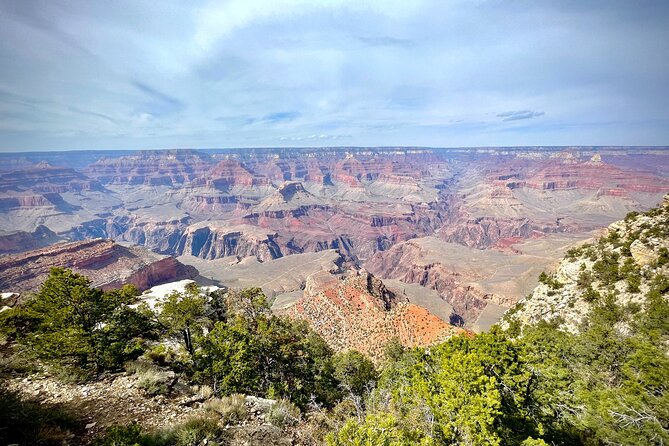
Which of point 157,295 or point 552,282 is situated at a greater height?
point 552,282

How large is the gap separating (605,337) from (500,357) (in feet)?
41.3

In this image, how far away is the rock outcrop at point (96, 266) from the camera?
84.9 metres

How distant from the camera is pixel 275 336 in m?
24.6

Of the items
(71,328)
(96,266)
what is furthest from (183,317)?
(96,266)

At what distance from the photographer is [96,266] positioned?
99.3 meters

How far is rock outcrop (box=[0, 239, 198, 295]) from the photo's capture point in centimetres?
8494

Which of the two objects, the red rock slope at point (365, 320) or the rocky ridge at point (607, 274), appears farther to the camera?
the red rock slope at point (365, 320)

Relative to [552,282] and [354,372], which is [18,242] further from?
[552,282]

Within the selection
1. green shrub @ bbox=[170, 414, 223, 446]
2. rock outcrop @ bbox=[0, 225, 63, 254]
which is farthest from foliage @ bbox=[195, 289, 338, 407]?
rock outcrop @ bbox=[0, 225, 63, 254]

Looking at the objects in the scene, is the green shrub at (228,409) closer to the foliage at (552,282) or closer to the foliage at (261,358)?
the foliage at (261,358)

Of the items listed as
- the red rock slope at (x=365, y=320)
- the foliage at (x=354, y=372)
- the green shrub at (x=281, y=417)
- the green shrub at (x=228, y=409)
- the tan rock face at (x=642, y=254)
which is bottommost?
the red rock slope at (x=365, y=320)

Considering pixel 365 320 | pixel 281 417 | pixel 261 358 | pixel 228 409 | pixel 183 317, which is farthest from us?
pixel 365 320

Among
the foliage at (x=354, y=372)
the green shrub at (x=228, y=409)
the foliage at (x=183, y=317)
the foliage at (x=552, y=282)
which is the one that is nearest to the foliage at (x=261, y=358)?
the foliage at (x=354, y=372)

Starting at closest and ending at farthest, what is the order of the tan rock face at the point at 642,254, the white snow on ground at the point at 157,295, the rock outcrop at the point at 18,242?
the tan rock face at the point at 642,254, the white snow on ground at the point at 157,295, the rock outcrop at the point at 18,242
